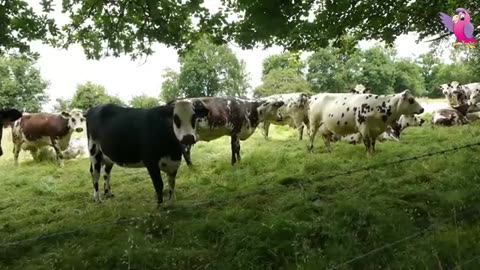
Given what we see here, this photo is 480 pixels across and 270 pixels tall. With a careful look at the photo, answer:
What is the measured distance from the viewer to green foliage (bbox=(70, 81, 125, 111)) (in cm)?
6712

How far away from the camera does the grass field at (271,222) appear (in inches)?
169

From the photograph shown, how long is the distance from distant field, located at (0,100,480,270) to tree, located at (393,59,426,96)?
7663 cm

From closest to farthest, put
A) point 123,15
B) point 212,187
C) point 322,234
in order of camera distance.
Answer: point 322,234
point 123,15
point 212,187

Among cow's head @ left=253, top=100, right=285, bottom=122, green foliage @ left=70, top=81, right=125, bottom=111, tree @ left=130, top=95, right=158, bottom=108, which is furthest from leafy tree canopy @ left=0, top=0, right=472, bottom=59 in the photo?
tree @ left=130, top=95, right=158, bottom=108

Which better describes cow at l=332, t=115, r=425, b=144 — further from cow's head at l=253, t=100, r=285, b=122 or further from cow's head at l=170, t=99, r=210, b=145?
cow's head at l=170, t=99, r=210, b=145

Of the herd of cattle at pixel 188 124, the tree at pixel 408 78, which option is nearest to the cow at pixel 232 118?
the herd of cattle at pixel 188 124

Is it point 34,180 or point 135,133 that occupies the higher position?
point 135,133

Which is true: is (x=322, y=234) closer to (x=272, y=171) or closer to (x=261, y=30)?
(x=261, y=30)

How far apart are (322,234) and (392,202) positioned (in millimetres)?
1320

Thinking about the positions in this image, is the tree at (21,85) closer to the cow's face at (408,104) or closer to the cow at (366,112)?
the cow at (366,112)

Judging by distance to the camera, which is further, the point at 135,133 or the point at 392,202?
the point at 135,133

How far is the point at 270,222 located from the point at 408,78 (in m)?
82.0

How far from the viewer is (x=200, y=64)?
69.0 meters

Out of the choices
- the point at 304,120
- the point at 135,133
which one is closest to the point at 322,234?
the point at 135,133
